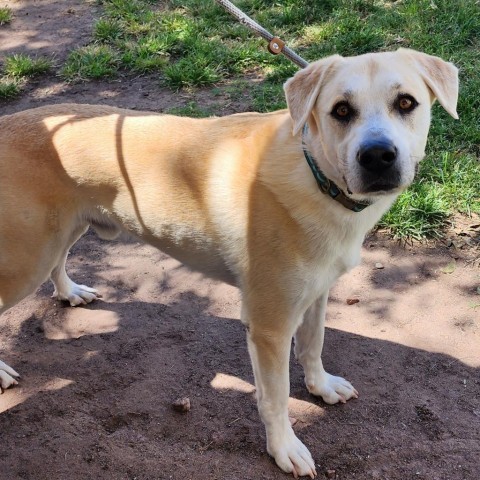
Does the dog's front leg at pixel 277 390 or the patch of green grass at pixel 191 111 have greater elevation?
the patch of green grass at pixel 191 111

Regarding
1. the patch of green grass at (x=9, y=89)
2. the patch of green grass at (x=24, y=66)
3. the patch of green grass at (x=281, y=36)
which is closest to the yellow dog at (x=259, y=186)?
the patch of green grass at (x=281, y=36)

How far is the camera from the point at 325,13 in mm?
7266

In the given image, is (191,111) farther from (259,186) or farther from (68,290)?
(259,186)

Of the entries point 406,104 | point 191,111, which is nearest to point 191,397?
point 406,104

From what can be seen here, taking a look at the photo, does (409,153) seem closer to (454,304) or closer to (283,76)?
(454,304)

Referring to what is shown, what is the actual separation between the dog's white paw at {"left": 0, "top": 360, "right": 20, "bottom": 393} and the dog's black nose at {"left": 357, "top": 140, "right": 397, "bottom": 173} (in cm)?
237

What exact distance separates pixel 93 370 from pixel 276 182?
170cm

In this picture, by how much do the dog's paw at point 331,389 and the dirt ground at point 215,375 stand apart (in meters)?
0.05

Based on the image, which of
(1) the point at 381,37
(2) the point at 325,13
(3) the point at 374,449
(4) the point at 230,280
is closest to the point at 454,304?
(3) the point at 374,449

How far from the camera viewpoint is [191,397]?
3518 millimetres

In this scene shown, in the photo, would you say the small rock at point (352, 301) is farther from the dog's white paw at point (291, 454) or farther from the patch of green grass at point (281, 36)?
the patch of green grass at point (281, 36)

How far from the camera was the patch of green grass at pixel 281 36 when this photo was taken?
18.3 feet

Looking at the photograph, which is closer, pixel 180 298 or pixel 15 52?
pixel 180 298

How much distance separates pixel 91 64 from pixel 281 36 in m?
2.12
